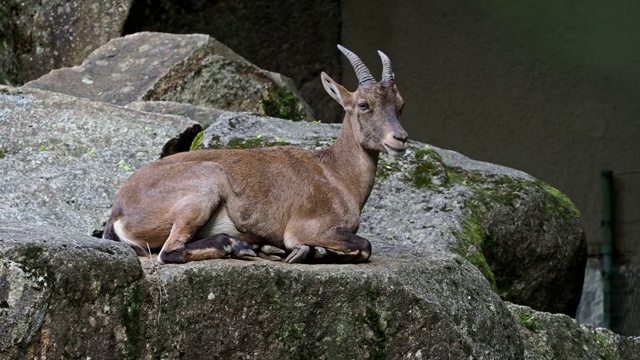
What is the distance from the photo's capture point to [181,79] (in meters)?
9.98

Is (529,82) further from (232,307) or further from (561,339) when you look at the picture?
(232,307)

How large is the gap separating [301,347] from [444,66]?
7.42 metres

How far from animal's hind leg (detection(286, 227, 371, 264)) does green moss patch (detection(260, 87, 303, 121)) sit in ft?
11.5

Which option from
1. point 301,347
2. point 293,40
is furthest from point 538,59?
point 301,347

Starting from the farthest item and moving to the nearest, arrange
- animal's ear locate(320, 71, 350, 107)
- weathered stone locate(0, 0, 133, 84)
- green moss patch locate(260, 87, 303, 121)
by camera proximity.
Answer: weathered stone locate(0, 0, 133, 84) → green moss patch locate(260, 87, 303, 121) → animal's ear locate(320, 71, 350, 107)

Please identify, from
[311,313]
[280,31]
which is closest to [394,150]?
[311,313]

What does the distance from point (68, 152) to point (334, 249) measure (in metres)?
2.21

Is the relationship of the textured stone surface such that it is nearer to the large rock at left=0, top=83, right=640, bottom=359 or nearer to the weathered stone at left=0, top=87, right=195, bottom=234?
the large rock at left=0, top=83, right=640, bottom=359

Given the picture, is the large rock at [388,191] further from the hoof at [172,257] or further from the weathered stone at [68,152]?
the hoof at [172,257]

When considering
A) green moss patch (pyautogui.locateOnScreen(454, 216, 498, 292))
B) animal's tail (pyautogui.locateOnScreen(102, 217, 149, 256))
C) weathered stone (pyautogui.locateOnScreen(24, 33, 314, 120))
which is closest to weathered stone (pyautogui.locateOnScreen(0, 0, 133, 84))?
weathered stone (pyautogui.locateOnScreen(24, 33, 314, 120))

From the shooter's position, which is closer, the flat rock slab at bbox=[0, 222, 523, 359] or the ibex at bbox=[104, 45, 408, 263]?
the flat rock slab at bbox=[0, 222, 523, 359]

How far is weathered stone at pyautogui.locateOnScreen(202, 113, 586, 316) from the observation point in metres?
8.14

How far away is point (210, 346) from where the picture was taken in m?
5.58

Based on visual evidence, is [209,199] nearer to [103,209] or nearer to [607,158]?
[103,209]
